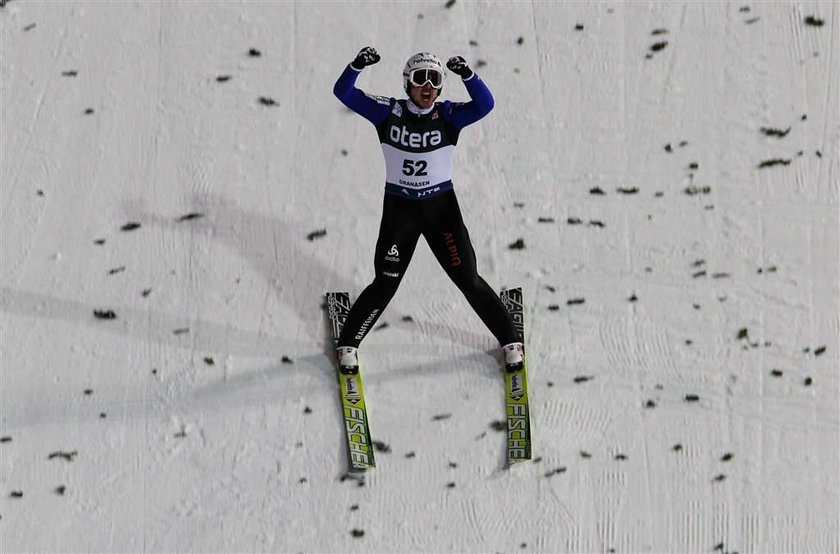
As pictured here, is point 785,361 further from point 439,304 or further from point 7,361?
point 7,361

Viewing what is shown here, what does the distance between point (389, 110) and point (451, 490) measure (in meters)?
1.99

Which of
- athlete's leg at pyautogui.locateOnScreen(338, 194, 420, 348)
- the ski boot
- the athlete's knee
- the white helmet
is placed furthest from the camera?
the ski boot

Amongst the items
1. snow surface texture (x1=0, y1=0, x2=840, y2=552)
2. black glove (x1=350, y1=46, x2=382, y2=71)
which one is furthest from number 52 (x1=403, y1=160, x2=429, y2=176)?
snow surface texture (x1=0, y1=0, x2=840, y2=552)

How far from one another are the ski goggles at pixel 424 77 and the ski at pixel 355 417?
4.85 feet

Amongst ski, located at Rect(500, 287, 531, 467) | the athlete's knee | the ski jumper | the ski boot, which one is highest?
the ski jumper

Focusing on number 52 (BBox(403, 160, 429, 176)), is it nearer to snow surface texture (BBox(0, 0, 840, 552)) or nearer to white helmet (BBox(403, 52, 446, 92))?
white helmet (BBox(403, 52, 446, 92))

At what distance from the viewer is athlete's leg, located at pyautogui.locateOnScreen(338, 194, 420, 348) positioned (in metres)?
4.05

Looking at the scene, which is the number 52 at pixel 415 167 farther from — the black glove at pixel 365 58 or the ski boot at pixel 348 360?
the ski boot at pixel 348 360

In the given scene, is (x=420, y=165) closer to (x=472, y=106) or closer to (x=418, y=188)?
(x=418, y=188)

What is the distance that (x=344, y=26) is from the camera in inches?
201

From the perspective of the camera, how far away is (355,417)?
185 inches

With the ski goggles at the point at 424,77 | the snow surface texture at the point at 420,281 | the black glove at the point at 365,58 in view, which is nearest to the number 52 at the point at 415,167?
the ski goggles at the point at 424,77

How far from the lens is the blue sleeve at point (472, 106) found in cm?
380

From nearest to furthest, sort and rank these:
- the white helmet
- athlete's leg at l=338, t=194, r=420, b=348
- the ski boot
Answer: the white helmet
athlete's leg at l=338, t=194, r=420, b=348
the ski boot
